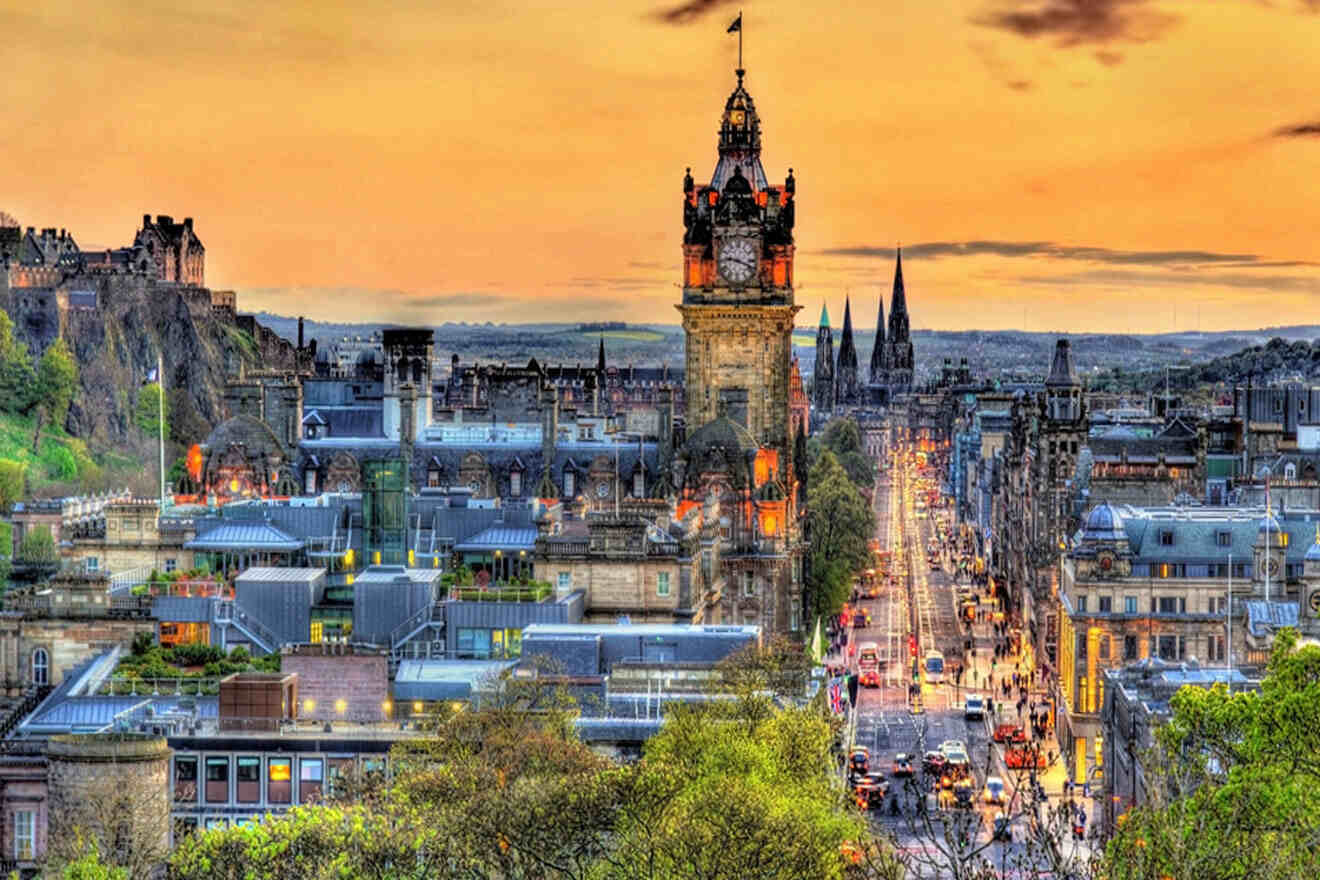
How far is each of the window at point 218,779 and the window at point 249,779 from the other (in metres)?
0.35

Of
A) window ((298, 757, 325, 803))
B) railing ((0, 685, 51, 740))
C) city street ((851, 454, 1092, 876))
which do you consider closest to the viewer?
window ((298, 757, 325, 803))

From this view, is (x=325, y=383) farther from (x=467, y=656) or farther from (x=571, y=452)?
(x=467, y=656)

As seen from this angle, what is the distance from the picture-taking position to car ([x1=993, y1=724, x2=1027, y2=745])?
412 feet

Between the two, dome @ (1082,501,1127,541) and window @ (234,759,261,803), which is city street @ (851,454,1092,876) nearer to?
dome @ (1082,501,1127,541)

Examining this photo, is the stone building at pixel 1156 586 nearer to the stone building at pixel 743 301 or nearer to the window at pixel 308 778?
the stone building at pixel 743 301

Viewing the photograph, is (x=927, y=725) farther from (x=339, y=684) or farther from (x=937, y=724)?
(x=339, y=684)

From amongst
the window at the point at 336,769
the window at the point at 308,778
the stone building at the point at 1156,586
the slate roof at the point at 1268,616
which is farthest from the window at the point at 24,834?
the stone building at the point at 1156,586

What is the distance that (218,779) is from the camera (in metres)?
82.4

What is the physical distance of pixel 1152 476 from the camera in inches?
6225

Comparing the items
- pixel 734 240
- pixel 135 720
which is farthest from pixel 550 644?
pixel 734 240

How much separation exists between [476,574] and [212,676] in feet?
79.7

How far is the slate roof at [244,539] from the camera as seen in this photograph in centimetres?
11800

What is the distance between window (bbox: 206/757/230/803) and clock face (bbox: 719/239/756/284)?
76535 millimetres

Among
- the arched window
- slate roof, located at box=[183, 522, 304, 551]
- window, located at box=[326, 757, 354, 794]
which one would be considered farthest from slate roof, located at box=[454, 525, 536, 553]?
window, located at box=[326, 757, 354, 794]
